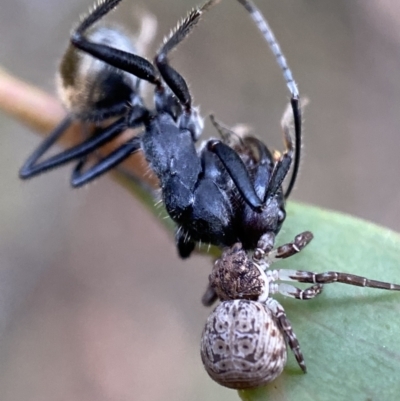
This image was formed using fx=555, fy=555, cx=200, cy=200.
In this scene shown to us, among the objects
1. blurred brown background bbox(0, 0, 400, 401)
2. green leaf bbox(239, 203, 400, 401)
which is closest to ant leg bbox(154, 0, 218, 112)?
green leaf bbox(239, 203, 400, 401)

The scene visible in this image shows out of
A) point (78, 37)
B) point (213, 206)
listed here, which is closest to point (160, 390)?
point (213, 206)

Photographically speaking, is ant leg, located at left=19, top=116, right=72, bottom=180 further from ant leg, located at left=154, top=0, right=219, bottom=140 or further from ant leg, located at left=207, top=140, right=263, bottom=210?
ant leg, located at left=207, top=140, right=263, bottom=210

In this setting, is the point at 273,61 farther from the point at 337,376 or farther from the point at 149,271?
the point at 337,376

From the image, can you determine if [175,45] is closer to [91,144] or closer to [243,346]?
[91,144]

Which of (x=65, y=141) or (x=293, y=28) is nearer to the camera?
Answer: (x=65, y=141)

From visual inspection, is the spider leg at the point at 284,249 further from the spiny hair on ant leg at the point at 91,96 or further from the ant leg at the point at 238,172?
the spiny hair on ant leg at the point at 91,96

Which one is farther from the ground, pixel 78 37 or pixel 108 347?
pixel 78 37

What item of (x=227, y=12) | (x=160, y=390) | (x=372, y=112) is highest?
(x=227, y=12)
